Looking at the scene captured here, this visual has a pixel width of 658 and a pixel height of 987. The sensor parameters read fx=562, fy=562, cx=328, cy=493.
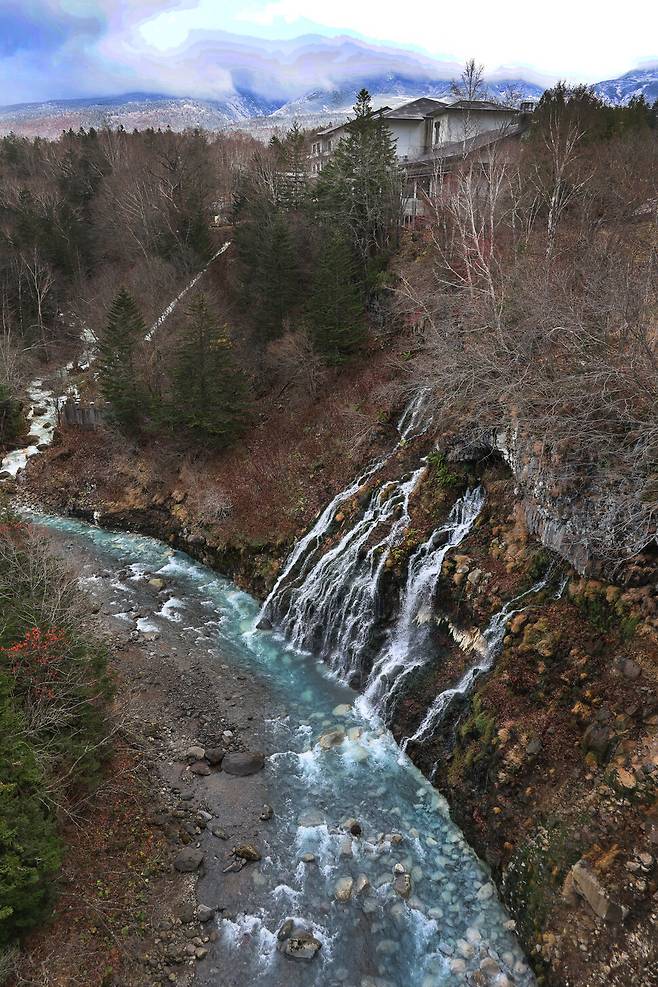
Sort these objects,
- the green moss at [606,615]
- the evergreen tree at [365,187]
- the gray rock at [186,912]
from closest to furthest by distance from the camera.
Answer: the gray rock at [186,912]
the green moss at [606,615]
the evergreen tree at [365,187]

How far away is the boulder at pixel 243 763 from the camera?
45.2 feet

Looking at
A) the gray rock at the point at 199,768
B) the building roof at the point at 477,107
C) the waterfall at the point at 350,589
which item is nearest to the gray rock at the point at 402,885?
the gray rock at the point at 199,768

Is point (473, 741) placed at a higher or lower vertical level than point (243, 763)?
higher

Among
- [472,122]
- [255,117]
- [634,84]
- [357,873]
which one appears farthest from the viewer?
[255,117]

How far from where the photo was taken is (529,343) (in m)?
15.3

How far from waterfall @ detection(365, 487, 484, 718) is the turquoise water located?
2.95ft

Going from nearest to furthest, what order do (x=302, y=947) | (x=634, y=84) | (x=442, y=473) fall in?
(x=302, y=947) < (x=442, y=473) < (x=634, y=84)

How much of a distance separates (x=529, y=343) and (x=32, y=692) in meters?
14.6

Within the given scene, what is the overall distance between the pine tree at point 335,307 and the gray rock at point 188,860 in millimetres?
21174

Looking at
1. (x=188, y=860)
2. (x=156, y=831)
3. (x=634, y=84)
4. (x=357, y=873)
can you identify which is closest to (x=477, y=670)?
(x=357, y=873)

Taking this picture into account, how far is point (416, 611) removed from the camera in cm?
1611

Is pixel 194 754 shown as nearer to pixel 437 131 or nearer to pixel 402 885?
pixel 402 885

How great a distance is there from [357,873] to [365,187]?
32.0 metres

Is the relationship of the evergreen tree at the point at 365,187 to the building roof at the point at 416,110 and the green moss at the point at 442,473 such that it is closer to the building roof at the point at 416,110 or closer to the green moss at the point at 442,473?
the building roof at the point at 416,110
